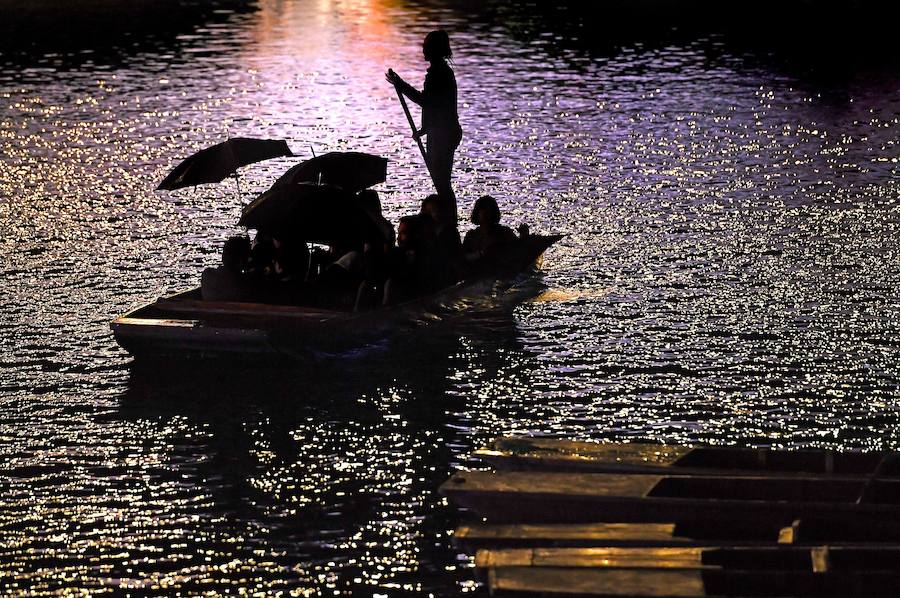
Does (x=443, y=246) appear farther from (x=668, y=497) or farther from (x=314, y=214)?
(x=668, y=497)

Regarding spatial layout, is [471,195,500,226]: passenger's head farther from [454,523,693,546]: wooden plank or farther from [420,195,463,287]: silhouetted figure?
[454,523,693,546]: wooden plank

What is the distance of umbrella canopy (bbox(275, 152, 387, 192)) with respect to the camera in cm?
1677

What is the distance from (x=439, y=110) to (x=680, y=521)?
9.56 meters

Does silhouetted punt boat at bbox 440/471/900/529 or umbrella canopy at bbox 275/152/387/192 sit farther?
umbrella canopy at bbox 275/152/387/192

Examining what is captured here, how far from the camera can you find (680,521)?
9844mm

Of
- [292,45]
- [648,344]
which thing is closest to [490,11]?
[292,45]

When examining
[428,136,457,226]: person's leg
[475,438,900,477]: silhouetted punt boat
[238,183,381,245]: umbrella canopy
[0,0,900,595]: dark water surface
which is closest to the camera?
[475,438,900,477]: silhouetted punt boat

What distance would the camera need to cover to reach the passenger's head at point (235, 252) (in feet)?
53.1

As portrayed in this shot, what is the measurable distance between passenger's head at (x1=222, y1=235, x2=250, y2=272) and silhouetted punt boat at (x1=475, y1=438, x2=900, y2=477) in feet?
19.1

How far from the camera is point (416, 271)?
16.4 meters

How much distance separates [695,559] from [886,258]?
10.8 metres

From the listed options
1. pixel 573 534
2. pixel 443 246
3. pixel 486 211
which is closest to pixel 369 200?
pixel 443 246

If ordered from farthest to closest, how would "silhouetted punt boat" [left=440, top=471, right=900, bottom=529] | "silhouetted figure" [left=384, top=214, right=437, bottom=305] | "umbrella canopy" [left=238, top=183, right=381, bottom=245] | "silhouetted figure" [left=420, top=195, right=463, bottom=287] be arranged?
"silhouetted figure" [left=420, top=195, right=463, bottom=287] → "silhouetted figure" [left=384, top=214, right=437, bottom=305] → "umbrella canopy" [left=238, top=183, right=381, bottom=245] → "silhouetted punt boat" [left=440, top=471, right=900, bottom=529]

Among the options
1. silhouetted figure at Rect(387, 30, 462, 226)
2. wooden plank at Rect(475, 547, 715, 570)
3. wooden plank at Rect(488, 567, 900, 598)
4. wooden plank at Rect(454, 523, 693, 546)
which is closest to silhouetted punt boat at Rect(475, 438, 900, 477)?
wooden plank at Rect(454, 523, 693, 546)
